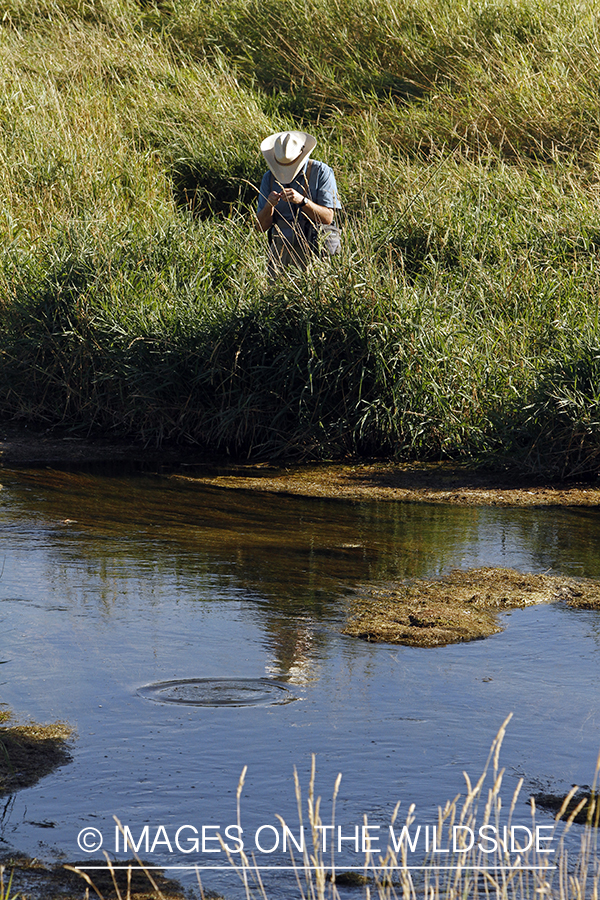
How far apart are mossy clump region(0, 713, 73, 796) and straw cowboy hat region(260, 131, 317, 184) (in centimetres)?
603

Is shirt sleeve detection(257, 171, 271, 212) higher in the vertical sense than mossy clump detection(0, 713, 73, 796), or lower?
higher

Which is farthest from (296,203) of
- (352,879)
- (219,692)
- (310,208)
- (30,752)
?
(352,879)

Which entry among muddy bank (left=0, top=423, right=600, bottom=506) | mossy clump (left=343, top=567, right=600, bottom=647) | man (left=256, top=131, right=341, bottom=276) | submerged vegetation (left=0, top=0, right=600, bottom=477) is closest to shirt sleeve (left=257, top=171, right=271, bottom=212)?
man (left=256, top=131, right=341, bottom=276)

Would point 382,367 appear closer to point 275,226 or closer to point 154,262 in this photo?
point 275,226

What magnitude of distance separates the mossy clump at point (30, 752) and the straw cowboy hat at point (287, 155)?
19.8ft

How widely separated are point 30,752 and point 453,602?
7.56 feet

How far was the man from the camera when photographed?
8734 mm

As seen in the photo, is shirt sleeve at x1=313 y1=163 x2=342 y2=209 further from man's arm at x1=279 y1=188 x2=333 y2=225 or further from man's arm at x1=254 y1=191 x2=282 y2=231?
man's arm at x1=254 y1=191 x2=282 y2=231

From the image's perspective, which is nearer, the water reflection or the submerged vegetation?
the water reflection

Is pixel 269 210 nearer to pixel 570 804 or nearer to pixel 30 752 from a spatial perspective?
pixel 30 752

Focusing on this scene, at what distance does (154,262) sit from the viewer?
9875mm

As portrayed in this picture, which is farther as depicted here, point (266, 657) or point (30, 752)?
point (266, 657)

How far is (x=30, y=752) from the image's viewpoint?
358cm

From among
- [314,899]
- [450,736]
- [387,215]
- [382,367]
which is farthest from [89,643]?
[387,215]
